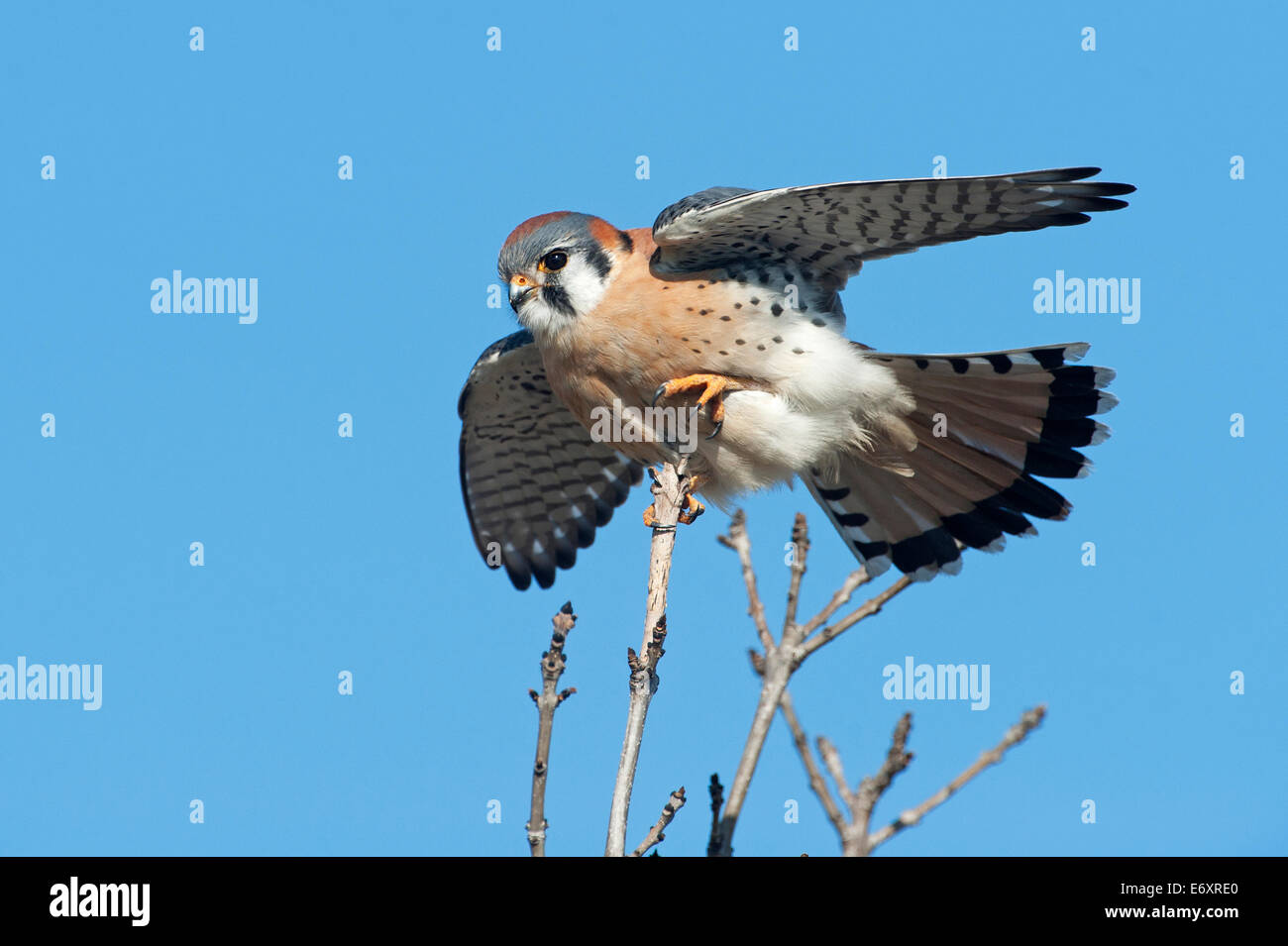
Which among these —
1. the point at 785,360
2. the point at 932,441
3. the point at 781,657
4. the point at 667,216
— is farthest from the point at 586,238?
the point at 781,657

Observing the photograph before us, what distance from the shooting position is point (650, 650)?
283cm

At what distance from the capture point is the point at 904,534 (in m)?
5.78

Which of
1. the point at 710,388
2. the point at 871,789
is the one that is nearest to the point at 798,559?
the point at 871,789

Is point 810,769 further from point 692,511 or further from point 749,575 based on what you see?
point 692,511

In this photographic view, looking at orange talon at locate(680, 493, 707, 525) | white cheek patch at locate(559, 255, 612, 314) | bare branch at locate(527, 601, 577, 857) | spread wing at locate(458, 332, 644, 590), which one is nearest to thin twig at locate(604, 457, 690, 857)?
bare branch at locate(527, 601, 577, 857)

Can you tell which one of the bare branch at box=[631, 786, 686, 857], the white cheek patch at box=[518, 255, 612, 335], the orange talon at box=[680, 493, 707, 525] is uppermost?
the white cheek patch at box=[518, 255, 612, 335]

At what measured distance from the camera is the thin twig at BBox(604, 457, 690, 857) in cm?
252

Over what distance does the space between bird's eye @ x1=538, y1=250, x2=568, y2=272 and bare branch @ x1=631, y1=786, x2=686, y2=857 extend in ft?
9.51

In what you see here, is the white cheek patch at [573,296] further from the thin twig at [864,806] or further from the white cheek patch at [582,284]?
the thin twig at [864,806]

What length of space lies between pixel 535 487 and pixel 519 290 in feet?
5.88

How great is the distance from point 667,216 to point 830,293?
2.42ft

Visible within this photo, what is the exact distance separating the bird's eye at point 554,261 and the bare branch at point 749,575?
5.42 feet
